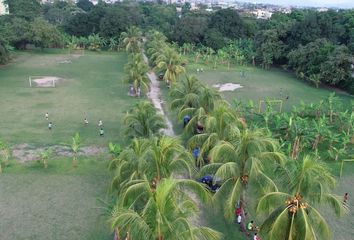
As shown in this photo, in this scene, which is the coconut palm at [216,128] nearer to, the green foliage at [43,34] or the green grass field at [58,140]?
the green grass field at [58,140]

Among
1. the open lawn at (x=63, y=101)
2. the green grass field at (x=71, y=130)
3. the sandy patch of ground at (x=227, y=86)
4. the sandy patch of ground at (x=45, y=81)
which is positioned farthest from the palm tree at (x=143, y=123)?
the sandy patch of ground at (x=45, y=81)

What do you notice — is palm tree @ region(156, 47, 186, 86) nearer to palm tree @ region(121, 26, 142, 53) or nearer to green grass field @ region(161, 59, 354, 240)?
green grass field @ region(161, 59, 354, 240)

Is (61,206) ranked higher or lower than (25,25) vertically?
lower

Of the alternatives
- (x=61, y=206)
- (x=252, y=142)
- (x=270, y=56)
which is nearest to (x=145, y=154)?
(x=252, y=142)

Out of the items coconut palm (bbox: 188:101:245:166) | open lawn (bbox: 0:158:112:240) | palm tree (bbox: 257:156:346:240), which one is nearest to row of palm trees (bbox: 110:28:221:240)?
palm tree (bbox: 257:156:346:240)

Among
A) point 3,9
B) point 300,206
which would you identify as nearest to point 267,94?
point 300,206

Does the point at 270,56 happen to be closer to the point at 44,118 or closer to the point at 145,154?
the point at 44,118

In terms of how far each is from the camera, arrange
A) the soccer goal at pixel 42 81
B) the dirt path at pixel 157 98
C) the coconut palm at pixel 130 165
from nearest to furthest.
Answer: the coconut palm at pixel 130 165, the dirt path at pixel 157 98, the soccer goal at pixel 42 81
